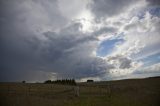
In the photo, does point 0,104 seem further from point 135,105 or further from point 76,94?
point 76,94

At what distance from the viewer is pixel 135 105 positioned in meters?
27.7

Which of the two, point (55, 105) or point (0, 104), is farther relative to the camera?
point (55, 105)

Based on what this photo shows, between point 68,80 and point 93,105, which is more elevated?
point 68,80

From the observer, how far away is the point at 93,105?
2798 cm

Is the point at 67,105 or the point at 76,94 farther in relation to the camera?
the point at 76,94

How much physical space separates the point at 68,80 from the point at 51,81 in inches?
655

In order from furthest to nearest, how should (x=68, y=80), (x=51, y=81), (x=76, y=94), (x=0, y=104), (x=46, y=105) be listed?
1. (x=51, y=81)
2. (x=68, y=80)
3. (x=76, y=94)
4. (x=46, y=105)
5. (x=0, y=104)

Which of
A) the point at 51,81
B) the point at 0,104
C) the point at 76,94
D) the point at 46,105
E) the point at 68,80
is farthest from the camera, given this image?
the point at 51,81

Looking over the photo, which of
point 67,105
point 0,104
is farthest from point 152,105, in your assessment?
point 0,104

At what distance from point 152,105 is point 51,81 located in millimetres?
84234

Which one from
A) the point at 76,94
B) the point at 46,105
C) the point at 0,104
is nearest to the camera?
the point at 0,104

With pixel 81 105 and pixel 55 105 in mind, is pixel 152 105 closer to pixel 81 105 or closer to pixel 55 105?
pixel 81 105

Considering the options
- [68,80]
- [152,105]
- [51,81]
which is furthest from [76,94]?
[51,81]

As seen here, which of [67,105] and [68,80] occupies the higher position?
[68,80]
